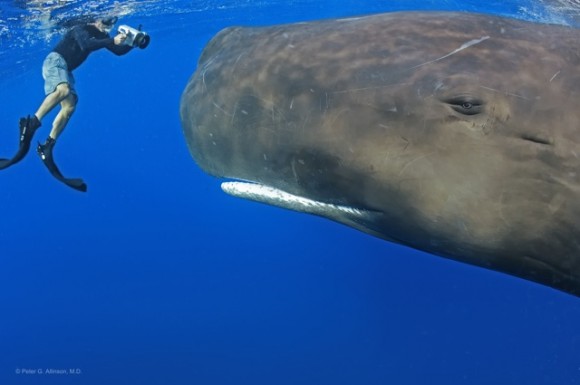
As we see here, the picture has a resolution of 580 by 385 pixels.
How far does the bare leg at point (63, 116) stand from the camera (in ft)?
44.0

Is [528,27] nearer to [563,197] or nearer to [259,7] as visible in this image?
[563,197]

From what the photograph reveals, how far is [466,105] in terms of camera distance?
3.27m

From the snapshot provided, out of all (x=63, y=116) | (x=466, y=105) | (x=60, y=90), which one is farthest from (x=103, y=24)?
(x=466, y=105)

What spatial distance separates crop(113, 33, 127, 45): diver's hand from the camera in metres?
16.1

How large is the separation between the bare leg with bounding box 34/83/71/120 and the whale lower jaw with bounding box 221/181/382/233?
1097 centimetres

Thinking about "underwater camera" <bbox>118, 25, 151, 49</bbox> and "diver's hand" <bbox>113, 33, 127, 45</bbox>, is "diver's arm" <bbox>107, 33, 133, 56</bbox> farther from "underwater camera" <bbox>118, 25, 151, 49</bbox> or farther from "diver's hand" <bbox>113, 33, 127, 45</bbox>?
"underwater camera" <bbox>118, 25, 151, 49</bbox>

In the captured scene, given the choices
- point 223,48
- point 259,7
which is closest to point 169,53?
point 259,7

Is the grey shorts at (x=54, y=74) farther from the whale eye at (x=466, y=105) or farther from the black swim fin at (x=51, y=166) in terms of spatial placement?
the whale eye at (x=466, y=105)

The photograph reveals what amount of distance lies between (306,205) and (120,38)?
47.5ft

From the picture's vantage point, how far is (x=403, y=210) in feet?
11.4

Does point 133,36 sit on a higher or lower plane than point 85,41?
lower

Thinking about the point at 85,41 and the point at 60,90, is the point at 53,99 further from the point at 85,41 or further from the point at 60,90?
the point at 85,41

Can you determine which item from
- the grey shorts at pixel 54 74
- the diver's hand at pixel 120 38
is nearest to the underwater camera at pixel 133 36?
the diver's hand at pixel 120 38

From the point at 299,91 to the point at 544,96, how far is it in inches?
64.6
